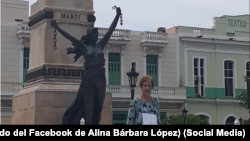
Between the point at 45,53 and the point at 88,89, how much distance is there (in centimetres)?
152

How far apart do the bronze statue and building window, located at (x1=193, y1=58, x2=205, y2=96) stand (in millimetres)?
27856

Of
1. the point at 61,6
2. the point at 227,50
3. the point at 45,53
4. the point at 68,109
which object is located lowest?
the point at 68,109

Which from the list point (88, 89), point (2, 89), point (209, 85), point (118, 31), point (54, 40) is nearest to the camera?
point (88, 89)

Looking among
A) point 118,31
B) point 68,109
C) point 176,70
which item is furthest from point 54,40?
point 176,70

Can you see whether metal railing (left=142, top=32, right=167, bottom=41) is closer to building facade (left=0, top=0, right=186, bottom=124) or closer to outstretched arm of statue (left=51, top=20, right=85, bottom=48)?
building facade (left=0, top=0, right=186, bottom=124)

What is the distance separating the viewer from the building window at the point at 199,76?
130 feet

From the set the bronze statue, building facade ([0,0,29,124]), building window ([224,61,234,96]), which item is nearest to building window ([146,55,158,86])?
building window ([224,61,234,96])

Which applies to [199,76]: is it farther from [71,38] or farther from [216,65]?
[71,38]

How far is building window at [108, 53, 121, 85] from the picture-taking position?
123 ft

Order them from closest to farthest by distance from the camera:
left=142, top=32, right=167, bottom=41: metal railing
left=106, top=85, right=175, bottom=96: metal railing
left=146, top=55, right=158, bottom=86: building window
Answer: left=106, top=85, right=175, bottom=96: metal railing → left=142, top=32, right=167, bottom=41: metal railing → left=146, top=55, right=158, bottom=86: building window

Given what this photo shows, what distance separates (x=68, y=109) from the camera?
12039 millimetres

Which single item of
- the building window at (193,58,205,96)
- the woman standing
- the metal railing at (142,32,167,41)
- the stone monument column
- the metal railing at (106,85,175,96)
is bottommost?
the woman standing

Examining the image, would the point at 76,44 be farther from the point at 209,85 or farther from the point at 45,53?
the point at 209,85

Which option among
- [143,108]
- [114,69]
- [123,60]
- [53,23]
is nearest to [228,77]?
[123,60]
